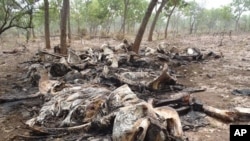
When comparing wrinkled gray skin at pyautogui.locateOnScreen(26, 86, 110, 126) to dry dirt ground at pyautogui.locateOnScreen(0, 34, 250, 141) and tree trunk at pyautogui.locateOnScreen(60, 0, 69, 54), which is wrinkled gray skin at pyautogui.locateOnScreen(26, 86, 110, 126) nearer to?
dry dirt ground at pyautogui.locateOnScreen(0, 34, 250, 141)

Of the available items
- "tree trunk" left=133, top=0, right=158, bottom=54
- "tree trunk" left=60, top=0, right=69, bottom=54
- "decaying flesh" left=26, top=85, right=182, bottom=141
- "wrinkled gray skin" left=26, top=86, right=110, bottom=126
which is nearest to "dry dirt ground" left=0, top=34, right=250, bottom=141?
"wrinkled gray skin" left=26, top=86, right=110, bottom=126

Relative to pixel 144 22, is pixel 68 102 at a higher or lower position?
lower

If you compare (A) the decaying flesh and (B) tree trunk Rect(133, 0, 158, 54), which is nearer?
(A) the decaying flesh

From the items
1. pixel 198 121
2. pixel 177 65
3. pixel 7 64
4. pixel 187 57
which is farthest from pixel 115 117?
pixel 7 64

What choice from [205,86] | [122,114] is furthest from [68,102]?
[205,86]

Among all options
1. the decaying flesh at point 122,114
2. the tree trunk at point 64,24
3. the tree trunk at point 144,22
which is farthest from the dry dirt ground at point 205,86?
the tree trunk at point 144,22

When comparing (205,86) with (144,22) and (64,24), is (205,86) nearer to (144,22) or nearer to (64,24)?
(144,22)

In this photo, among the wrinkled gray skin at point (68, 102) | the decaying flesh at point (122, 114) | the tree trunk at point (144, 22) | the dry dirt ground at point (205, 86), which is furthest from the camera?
the tree trunk at point (144, 22)

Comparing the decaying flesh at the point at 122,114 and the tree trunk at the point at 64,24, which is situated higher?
the tree trunk at the point at 64,24

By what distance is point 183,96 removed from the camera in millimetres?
6375

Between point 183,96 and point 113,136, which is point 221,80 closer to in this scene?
point 183,96

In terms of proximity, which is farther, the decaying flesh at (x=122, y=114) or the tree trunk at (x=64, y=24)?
the tree trunk at (x=64, y=24)

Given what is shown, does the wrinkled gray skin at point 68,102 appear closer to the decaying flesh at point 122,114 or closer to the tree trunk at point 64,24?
the decaying flesh at point 122,114

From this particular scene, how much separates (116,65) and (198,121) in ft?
16.8
